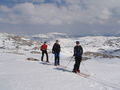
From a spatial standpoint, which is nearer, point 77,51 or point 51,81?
point 51,81

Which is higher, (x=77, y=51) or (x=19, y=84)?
(x=77, y=51)

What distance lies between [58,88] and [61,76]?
2.85 m

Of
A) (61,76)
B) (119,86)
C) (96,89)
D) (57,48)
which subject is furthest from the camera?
(57,48)

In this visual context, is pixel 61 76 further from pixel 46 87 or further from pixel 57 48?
pixel 57 48

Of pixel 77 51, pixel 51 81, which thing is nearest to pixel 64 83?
pixel 51 81

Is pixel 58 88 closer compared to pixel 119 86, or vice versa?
pixel 58 88

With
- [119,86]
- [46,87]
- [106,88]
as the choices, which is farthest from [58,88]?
[119,86]

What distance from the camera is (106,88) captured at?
11023 millimetres

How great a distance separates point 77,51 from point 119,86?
16.2 feet

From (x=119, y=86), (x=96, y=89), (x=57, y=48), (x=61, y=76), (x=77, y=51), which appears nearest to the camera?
(x=96, y=89)

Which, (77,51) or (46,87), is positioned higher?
(77,51)

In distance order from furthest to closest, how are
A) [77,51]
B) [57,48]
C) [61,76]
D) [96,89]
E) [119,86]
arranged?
[57,48] → [77,51] → [61,76] → [119,86] → [96,89]

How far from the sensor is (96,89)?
10789mm

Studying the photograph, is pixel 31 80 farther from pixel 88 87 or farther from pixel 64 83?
pixel 88 87
